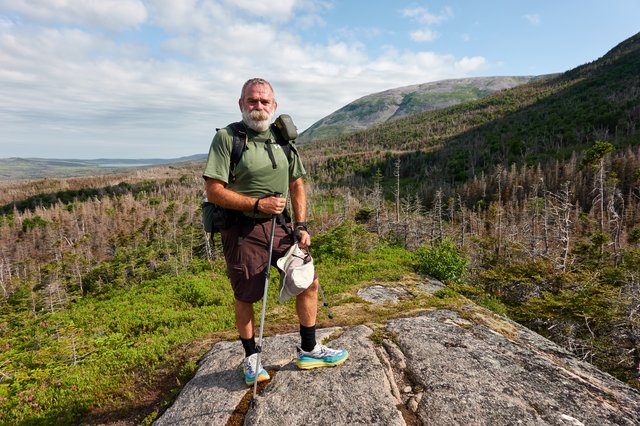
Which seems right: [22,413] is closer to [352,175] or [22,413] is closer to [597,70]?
[352,175]

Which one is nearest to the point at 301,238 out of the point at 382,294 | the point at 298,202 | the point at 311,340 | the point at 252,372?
the point at 298,202

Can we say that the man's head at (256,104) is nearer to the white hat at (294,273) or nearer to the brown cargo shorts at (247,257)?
the brown cargo shorts at (247,257)

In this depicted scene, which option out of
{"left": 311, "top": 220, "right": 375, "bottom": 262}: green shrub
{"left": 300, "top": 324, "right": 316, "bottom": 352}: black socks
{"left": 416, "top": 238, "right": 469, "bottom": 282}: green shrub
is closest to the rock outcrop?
{"left": 300, "top": 324, "right": 316, "bottom": 352}: black socks

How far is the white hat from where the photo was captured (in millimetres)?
4176

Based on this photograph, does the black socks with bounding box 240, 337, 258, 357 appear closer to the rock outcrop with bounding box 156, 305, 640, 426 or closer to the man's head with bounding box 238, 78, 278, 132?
the rock outcrop with bounding box 156, 305, 640, 426

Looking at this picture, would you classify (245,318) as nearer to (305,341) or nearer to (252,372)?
(252,372)

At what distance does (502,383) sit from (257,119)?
4.52m

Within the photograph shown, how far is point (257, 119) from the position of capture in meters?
4.10

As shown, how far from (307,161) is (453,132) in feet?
258

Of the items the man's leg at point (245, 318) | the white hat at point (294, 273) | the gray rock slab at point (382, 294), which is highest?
the white hat at point (294, 273)

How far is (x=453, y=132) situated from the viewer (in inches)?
6841

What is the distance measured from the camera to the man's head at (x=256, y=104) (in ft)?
13.4

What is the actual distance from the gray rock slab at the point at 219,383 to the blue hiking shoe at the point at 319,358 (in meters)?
0.44

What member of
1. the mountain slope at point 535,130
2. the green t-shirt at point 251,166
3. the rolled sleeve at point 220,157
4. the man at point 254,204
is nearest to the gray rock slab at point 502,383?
the man at point 254,204
